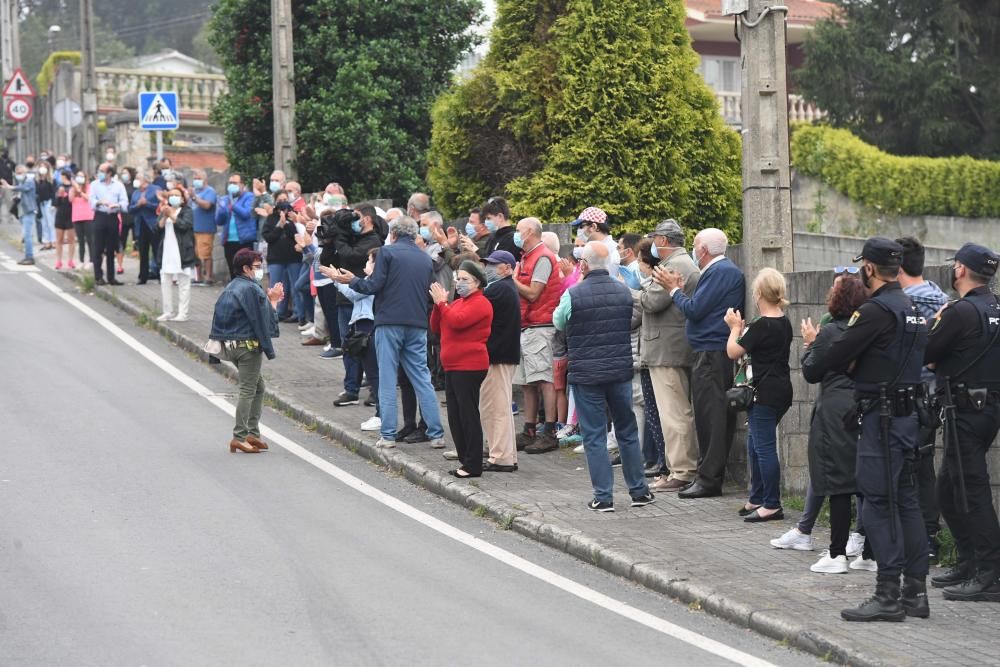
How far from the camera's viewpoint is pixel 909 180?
31.8 meters

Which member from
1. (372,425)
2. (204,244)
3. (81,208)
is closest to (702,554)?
(372,425)

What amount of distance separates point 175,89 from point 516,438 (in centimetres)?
3504

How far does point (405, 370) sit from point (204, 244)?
11.4 metres

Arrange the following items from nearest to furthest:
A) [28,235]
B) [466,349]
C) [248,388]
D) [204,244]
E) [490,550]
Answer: [490,550]
[466,349]
[248,388]
[204,244]
[28,235]

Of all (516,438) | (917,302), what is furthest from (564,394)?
(917,302)

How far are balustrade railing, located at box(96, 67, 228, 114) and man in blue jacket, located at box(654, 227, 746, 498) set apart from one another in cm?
3647

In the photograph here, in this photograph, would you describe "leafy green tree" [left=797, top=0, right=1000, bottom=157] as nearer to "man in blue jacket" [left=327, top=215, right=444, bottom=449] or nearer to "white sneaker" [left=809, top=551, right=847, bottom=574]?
"man in blue jacket" [left=327, top=215, right=444, bottom=449]

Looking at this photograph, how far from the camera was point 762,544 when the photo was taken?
10664 millimetres

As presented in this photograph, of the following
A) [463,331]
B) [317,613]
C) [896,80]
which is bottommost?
[317,613]

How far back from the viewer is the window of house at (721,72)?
1718 inches

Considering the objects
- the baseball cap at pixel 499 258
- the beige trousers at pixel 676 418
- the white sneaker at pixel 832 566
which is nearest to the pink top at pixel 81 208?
the baseball cap at pixel 499 258

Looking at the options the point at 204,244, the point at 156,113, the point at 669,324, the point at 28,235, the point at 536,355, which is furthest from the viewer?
the point at 28,235

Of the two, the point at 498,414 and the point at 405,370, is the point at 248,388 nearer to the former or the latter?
the point at 405,370

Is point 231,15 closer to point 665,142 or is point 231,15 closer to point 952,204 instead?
point 665,142
